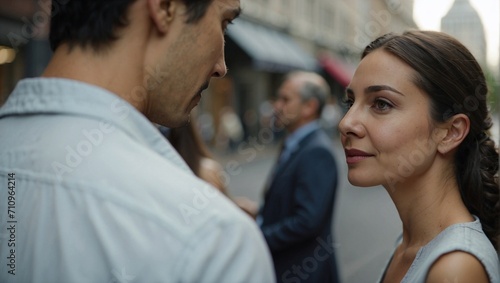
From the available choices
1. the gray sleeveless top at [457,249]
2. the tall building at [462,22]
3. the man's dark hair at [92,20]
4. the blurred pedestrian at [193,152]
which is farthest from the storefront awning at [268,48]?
the man's dark hair at [92,20]

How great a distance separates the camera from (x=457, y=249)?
140 centimetres

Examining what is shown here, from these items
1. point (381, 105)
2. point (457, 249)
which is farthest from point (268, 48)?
point (457, 249)

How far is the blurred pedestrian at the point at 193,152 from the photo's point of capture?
328cm

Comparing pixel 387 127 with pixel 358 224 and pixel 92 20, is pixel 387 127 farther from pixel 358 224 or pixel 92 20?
pixel 358 224

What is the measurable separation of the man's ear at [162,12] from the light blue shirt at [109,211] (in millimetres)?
175

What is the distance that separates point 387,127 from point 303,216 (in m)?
1.69

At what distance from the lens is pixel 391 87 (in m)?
1.59

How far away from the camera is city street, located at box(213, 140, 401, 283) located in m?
6.00

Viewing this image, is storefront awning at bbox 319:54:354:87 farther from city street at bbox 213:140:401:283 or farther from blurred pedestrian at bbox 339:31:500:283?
blurred pedestrian at bbox 339:31:500:283

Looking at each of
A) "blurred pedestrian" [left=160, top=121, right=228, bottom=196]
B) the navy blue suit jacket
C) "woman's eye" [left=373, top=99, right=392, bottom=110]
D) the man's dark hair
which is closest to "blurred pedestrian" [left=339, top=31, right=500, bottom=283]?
"woman's eye" [left=373, top=99, right=392, bottom=110]

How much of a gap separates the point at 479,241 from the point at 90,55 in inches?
44.1

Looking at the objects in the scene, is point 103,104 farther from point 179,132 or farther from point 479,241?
point 179,132

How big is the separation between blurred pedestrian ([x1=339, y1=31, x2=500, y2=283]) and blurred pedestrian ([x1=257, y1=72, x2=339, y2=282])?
5.05ft

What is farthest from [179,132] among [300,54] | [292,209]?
[300,54]
